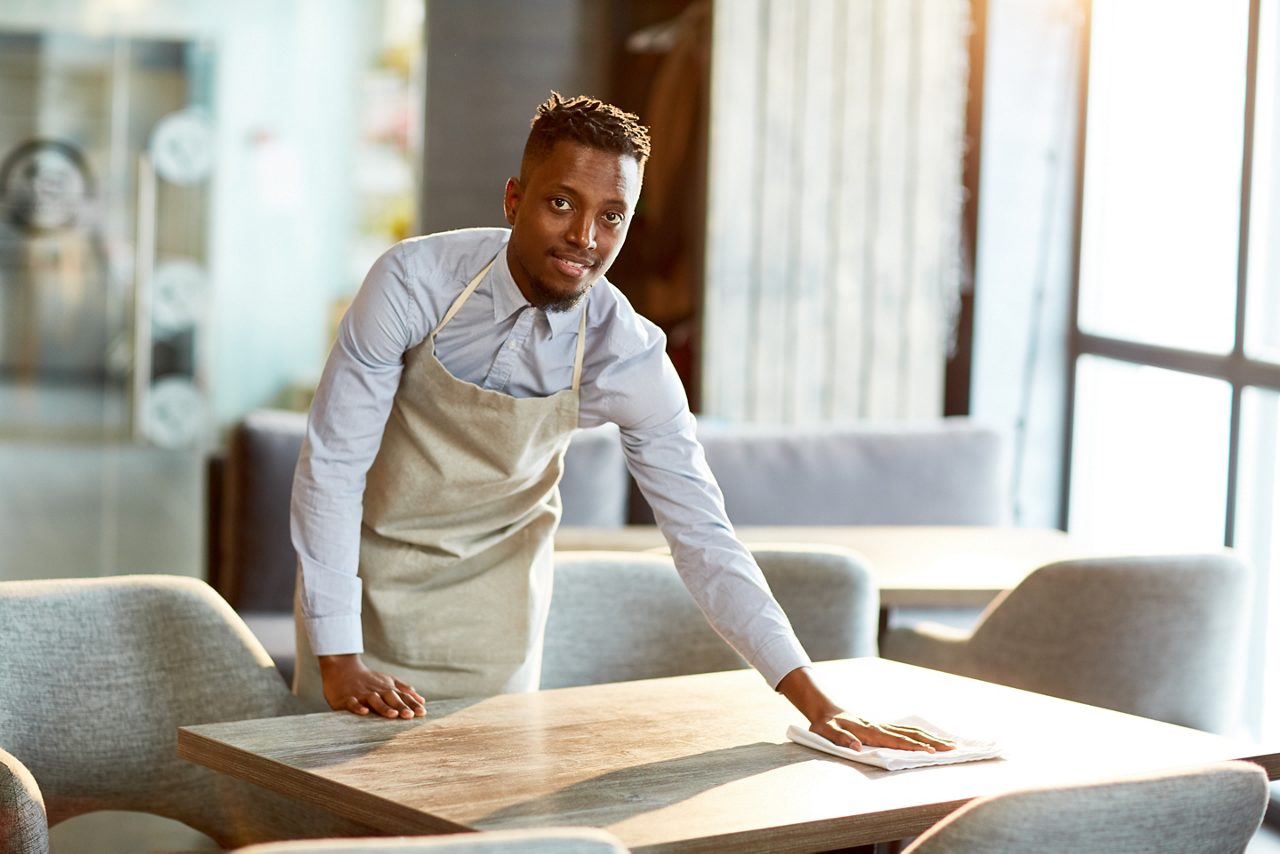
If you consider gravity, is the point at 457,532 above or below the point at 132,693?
above

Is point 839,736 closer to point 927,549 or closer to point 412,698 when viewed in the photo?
point 412,698

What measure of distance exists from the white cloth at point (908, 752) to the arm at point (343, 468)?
0.56 m

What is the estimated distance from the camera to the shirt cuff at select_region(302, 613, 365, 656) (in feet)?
7.38

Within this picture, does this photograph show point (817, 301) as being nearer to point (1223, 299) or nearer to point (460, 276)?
point (1223, 299)

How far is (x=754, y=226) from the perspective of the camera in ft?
17.6

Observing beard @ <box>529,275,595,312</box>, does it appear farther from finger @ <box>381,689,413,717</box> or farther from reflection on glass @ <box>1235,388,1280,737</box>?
reflection on glass @ <box>1235,388,1280,737</box>

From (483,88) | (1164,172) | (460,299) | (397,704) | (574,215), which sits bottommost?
(397,704)

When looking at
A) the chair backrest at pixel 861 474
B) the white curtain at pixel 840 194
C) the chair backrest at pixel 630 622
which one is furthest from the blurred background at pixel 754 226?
the chair backrest at pixel 630 622

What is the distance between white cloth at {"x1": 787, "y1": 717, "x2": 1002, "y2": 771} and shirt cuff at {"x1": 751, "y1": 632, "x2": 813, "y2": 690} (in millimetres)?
109

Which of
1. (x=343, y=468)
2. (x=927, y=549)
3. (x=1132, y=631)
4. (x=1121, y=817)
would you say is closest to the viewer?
(x=1121, y=817)

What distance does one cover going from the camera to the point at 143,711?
8.09 ft

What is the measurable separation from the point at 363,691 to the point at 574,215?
2.16 feet

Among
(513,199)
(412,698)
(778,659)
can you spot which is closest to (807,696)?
(778,659)

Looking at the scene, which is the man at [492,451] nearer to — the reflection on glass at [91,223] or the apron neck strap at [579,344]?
the apron neck strap at [579,344]
